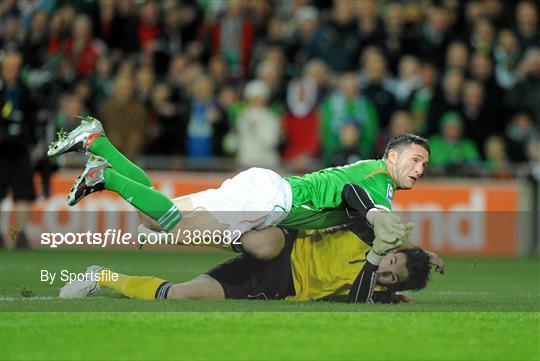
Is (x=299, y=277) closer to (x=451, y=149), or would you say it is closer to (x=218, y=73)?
(x=451, y=149)

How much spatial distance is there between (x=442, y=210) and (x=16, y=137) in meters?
5.25

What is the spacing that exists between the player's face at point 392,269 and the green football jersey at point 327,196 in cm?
44

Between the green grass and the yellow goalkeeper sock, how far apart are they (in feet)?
0.47

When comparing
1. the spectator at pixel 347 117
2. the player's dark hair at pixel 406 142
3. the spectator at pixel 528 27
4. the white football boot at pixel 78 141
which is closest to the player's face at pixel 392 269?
the player's dark hair at pixel 406 142

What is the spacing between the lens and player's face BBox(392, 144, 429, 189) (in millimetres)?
9680

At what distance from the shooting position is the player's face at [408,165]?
9680 millimetres

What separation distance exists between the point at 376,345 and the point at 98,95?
10002 mm

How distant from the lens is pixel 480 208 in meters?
16.5

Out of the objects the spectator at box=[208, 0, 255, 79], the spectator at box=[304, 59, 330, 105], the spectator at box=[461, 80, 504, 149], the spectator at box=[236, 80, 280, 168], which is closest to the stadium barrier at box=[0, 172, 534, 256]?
the spectator at box=[236, 80, 280, 168]

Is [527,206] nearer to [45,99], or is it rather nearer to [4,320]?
[45,99]

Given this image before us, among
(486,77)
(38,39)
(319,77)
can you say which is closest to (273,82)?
(319,77)

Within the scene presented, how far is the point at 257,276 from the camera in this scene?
9508 millimetres

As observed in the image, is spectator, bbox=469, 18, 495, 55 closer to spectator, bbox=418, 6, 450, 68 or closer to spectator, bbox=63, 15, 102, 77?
spectator, bbox=418, 6, 450, 68

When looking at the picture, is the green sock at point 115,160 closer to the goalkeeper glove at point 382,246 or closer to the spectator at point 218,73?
the goalkeeper glove at point 382,246
